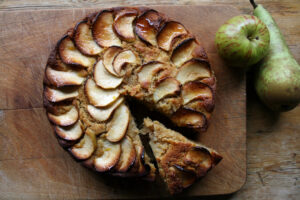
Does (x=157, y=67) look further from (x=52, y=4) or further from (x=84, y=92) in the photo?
(x=52, y=4)

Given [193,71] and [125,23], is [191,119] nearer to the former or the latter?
[193,71]

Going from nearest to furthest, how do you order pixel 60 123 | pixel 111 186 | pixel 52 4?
pixel 60 123, pixel 111 186, pixel 52 4

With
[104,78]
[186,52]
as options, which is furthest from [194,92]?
[104,78]

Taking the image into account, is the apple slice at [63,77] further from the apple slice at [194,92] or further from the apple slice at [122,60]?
the apple slice at [194,92]

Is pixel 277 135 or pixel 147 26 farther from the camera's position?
pixel 277 135

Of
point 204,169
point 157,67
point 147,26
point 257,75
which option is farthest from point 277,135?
point 147,26

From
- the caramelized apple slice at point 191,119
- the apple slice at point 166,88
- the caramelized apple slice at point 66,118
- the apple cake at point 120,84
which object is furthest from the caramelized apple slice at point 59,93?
the caramelized apple slice at point 191,119
